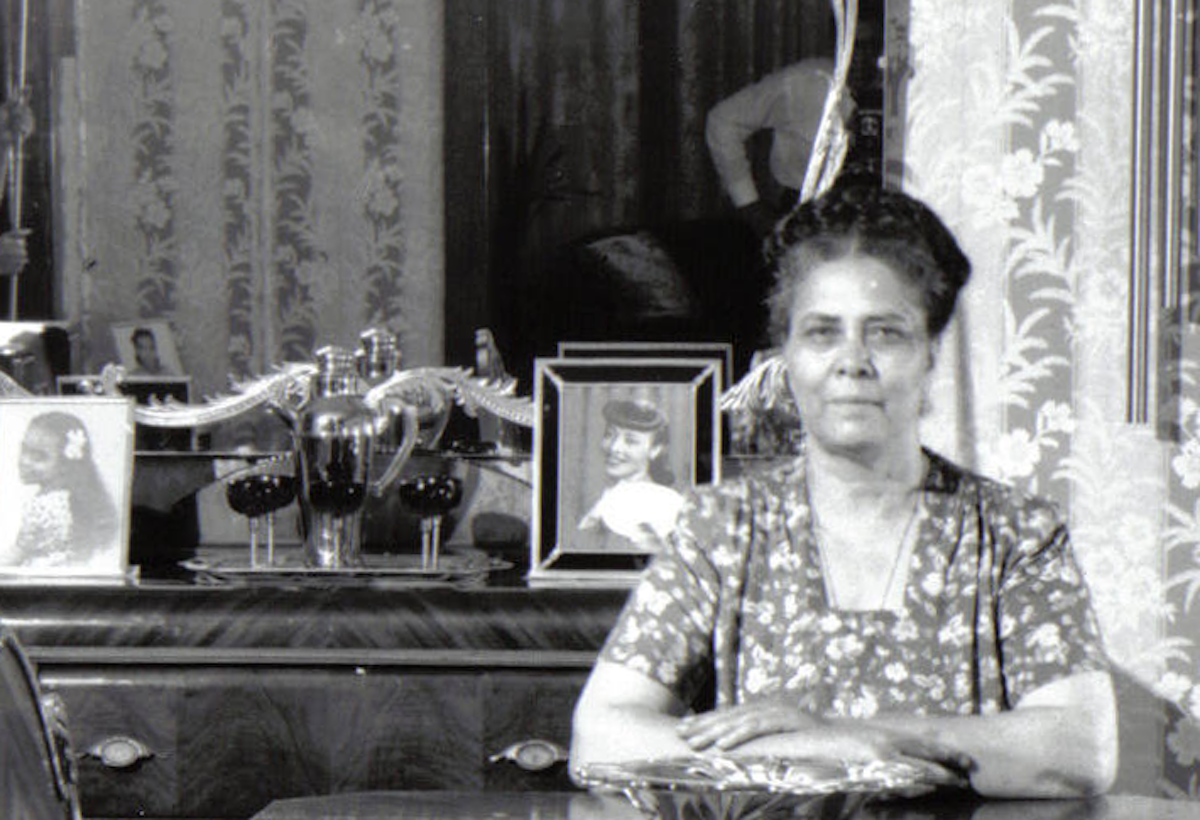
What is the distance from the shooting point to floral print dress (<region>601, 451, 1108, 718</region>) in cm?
192

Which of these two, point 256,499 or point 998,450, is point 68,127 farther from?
point 998,450

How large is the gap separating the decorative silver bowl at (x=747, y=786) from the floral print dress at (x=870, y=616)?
46 cm

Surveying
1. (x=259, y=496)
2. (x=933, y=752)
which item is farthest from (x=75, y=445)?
(x=933, y=752)

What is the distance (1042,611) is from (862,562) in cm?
22

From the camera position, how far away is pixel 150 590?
89.4 inches

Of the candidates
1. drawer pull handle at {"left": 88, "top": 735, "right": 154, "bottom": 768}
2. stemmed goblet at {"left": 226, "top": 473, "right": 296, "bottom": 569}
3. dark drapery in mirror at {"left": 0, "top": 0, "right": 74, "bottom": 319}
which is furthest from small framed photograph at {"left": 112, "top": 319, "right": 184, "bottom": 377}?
drawer pull handle at {"left": 88, "top": 735, "right": 154, "bottom": 768}

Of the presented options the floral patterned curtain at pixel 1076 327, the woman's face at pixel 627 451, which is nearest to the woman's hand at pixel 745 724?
the woman's face at pixel 627 451

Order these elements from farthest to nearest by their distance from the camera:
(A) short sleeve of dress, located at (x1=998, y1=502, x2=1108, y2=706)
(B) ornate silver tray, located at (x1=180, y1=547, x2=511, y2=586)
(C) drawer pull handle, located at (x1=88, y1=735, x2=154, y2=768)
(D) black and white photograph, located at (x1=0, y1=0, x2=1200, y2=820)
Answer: (B) ornate silver tray, located at (x1=180, y1=547, x2=511, y2=586), (C) drawer pull handle, located at (x1=88, y1=735, x2=154, y2=768), (D) black and white photograph, located at (x1=0, y1=0, x2=1200, y2=820), (A) short sleeve of dress, located at (x1=998, y1=502, x2=1108, y2=706)

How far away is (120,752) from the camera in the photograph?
2.19 meters

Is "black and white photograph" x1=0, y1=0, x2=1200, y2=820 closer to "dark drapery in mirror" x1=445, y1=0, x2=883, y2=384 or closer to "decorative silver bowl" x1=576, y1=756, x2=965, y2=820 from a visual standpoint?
"dark drapery in mirror" x1=445, y1=0, x2=883, y2=384

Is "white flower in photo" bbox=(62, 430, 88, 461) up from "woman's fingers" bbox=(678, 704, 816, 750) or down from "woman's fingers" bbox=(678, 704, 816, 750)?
up

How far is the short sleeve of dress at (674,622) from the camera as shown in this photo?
192 cm

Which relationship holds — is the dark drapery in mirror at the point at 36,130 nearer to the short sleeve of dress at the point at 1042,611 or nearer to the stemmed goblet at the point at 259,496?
the stemmed goblet at the point at 259,496

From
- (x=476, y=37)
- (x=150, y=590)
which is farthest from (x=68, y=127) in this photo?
(x=150, y=590)
